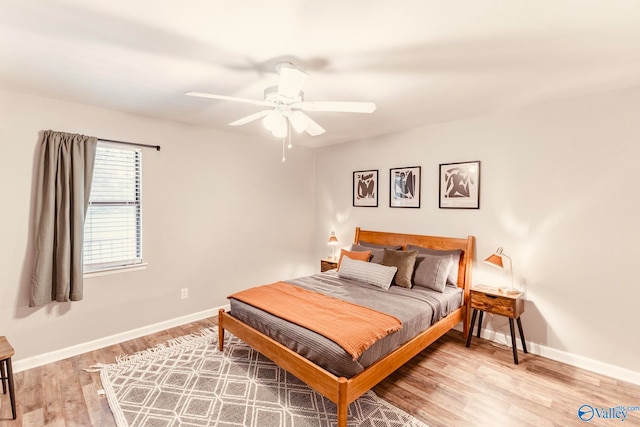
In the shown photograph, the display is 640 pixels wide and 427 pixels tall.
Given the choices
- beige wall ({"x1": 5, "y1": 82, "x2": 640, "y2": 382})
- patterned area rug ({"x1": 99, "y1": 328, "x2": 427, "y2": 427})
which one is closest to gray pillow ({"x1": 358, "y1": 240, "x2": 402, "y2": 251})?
beige wall ({"x1": 5, "y1": 82, "x2": 640, "y2": 382})

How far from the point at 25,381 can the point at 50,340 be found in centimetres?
40

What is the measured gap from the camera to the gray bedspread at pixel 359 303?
6.84 feet

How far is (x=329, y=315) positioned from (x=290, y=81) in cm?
175

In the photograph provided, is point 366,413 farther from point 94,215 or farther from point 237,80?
point 94,215

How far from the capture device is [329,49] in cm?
194

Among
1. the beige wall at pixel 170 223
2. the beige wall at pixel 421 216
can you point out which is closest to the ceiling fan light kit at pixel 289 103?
the beige wall at pixel 170 223

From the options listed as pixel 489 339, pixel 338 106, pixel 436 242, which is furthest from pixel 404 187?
pixel 338 106

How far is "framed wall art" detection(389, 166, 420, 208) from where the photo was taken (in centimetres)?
397

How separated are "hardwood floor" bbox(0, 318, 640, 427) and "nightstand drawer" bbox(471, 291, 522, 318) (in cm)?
45

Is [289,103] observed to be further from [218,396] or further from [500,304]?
[500,304]

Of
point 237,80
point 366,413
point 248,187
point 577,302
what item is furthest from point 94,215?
point 577,302

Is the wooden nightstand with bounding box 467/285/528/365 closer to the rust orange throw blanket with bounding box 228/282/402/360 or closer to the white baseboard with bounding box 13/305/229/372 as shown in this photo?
the rust orange throw blanket with bounding box 228/282/402/360

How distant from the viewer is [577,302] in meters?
2.86

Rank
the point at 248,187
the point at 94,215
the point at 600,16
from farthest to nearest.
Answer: the point at 248,187
the point at 94,215
the point at 600,16
